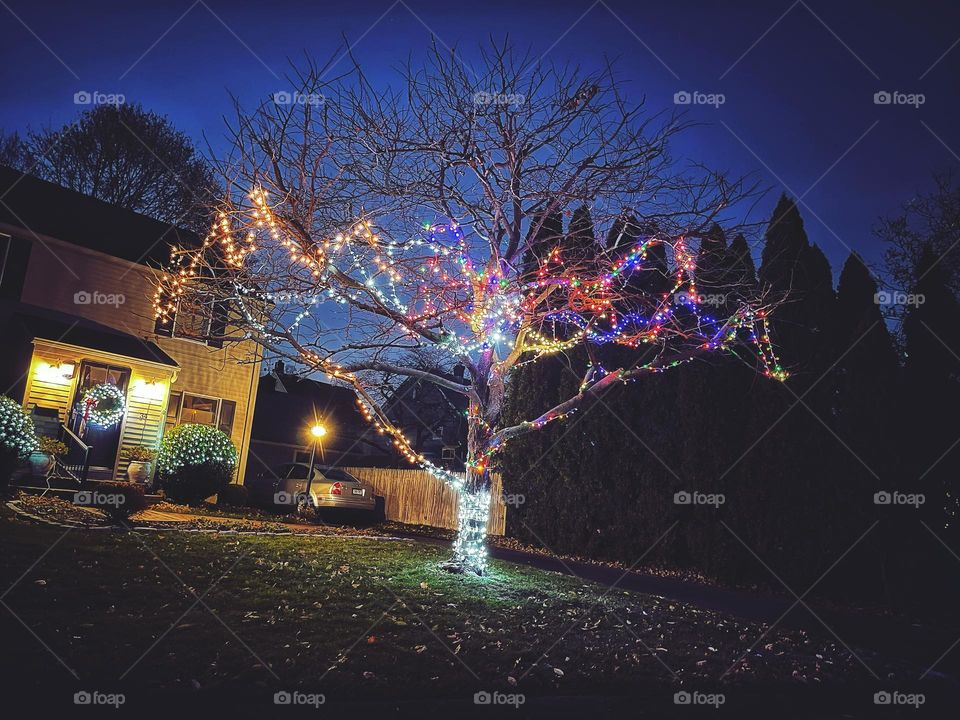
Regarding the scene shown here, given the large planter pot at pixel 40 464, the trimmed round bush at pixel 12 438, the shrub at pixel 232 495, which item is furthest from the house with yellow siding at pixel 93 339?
the shrub at pixel 232 495

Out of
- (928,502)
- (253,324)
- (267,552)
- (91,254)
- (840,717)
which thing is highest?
(91,254)

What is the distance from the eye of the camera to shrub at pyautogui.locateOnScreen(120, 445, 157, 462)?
49.6 ft

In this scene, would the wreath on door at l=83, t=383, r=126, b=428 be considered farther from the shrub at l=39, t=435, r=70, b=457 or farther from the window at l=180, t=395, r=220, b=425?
the window at l=180, t=395, r=220, b=425

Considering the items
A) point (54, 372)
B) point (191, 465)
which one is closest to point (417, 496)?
point (191, 465)

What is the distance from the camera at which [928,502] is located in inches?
389

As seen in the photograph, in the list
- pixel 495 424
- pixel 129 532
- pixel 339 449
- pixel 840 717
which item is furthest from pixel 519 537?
pixel 339 449

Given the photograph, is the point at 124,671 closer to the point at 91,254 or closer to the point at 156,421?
the point at 156,421

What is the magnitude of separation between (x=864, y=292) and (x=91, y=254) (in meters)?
16.6

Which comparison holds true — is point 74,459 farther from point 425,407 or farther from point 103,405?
point 425,407

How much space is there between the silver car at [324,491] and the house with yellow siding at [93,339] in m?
2.32

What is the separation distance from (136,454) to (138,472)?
0.48m

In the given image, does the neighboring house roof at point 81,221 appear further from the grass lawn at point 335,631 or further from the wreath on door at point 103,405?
the grass lawn at point 335,631

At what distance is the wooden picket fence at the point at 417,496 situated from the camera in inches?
743

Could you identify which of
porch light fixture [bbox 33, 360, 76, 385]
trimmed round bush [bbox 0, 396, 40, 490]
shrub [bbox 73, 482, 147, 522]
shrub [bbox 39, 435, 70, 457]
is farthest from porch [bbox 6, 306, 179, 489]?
shrub [bbox 73, 482, 147, 522]
